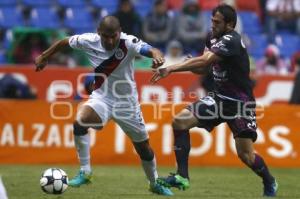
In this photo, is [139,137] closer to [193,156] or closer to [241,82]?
[241,82]

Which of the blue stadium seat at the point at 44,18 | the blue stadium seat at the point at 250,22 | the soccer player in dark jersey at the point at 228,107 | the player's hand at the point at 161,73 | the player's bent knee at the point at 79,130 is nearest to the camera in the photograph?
the player's hand at the point at 161,73

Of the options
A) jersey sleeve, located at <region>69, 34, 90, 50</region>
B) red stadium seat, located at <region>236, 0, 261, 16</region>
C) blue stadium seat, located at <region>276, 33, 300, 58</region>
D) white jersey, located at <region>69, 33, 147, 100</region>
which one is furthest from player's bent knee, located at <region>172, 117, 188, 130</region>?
red stadium seat, located at <region>236, 0, 261, 16</region>

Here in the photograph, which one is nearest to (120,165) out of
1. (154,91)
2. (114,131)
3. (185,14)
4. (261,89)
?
(114,131)

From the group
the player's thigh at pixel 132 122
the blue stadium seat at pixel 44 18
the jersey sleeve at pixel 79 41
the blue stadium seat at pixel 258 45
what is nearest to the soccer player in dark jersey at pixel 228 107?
the player's thigh at pixel 132 122

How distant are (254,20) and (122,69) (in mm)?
12706

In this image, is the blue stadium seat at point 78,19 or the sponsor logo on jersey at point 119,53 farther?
the blue stadium seat at point 78,19

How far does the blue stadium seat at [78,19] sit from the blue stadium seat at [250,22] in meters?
4.18

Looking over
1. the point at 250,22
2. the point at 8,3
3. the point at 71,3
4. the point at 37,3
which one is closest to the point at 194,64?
the point at 71,3

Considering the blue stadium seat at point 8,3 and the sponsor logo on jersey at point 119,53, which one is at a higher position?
the blue stadium seat at point 8,3

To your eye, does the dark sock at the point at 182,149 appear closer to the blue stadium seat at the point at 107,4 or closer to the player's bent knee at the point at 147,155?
the player's bent knee at the point at 147,155

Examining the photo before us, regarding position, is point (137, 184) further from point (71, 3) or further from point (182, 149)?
point (71, 3)

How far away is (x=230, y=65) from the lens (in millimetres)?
11203

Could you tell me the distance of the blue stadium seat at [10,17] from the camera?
73.0 ft

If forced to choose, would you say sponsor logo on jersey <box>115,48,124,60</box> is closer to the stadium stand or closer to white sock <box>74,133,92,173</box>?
white sock <box>74,133,92,173</box>
